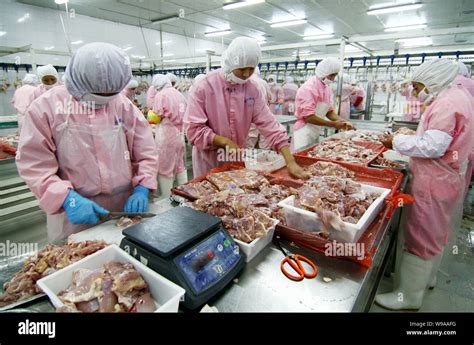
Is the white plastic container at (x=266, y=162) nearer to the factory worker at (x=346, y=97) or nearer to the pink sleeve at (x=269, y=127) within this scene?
the pink sleeve at (x=269, y=127)

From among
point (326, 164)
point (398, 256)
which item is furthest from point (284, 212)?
point (398, 256)

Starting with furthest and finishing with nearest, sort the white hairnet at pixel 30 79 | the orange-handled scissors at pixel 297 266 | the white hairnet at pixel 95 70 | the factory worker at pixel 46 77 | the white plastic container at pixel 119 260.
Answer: the white hairnet at pixel 30 79, the factory worker at pixel 46 77, the white hairnet at pixel 95 70, the orange-handled scissors at pixel 297 266, the white plastic container at pixel 119 260

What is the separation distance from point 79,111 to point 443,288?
4068 mm

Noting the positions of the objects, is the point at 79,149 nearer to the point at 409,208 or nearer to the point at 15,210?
the point at 409,208

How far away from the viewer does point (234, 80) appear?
2.61 metres

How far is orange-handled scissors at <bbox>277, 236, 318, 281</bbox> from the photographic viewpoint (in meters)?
1.29

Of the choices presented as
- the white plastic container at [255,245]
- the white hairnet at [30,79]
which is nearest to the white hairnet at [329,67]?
the white plastic container at [255,245]

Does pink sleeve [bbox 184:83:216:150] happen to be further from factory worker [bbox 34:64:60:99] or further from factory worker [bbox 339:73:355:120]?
factory worker [bbox 339:73:355:120]

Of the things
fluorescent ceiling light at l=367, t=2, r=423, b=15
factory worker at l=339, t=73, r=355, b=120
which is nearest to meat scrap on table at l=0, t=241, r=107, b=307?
factory worker at l=339, t=73, r=355, b=120

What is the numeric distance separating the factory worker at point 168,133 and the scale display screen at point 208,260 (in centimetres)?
436

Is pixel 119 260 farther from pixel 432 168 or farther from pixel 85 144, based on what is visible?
pixel 432 168

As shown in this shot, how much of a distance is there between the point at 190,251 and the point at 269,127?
6.78 feet

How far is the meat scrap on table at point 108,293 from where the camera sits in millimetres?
1040

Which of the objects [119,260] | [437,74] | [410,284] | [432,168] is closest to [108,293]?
[119,260]
